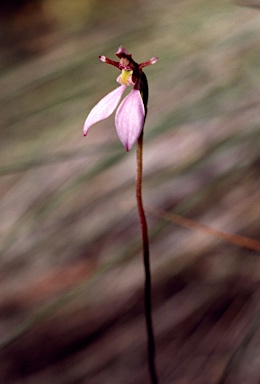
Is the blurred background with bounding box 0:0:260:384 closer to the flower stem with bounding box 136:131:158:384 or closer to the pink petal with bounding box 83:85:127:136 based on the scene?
the flower stem with bounding box 136:131:158:384

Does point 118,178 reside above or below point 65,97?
below

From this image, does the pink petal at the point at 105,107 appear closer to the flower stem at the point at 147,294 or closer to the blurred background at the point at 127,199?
the flower stem at the point at 147,294

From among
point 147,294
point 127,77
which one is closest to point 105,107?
point 127,77

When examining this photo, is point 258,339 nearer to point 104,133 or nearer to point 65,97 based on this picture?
point 104,133

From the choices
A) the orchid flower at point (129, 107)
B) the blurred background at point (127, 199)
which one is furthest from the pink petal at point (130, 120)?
the blurred background at point (127, 199)

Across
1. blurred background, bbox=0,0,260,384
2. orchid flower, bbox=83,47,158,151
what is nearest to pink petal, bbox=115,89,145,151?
orchid flower, bbox=83,47,158,151

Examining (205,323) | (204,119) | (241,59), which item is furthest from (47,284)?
(241,59)
